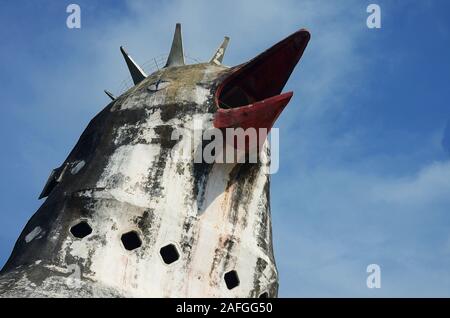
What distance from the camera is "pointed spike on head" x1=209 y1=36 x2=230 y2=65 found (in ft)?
55.2

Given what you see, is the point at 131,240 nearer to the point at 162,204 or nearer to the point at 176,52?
the point at 162,204

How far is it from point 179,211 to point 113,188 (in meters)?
1.18

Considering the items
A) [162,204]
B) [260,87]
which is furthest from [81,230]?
[260,87]

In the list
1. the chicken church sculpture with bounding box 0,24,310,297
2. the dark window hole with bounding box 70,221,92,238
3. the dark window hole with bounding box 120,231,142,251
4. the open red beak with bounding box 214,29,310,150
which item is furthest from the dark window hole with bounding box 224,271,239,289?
the open red beak with bounding box 214,29,310,150

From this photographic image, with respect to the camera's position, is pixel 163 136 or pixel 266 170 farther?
pixel 266 170

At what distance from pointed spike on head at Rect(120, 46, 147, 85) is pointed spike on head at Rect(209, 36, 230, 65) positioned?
153 centimetres

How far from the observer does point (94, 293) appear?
461 inches

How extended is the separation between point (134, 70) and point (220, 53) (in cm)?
191

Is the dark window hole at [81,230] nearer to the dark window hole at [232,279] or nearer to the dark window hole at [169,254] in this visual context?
the dark window hole at [169,254]

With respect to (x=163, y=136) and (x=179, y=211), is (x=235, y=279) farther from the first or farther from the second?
(x=163, y=136)

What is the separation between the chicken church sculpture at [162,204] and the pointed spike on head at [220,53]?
4.39 feet

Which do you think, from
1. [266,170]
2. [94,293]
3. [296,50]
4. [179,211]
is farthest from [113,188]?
[296,50]

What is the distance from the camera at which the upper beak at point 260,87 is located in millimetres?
13867
